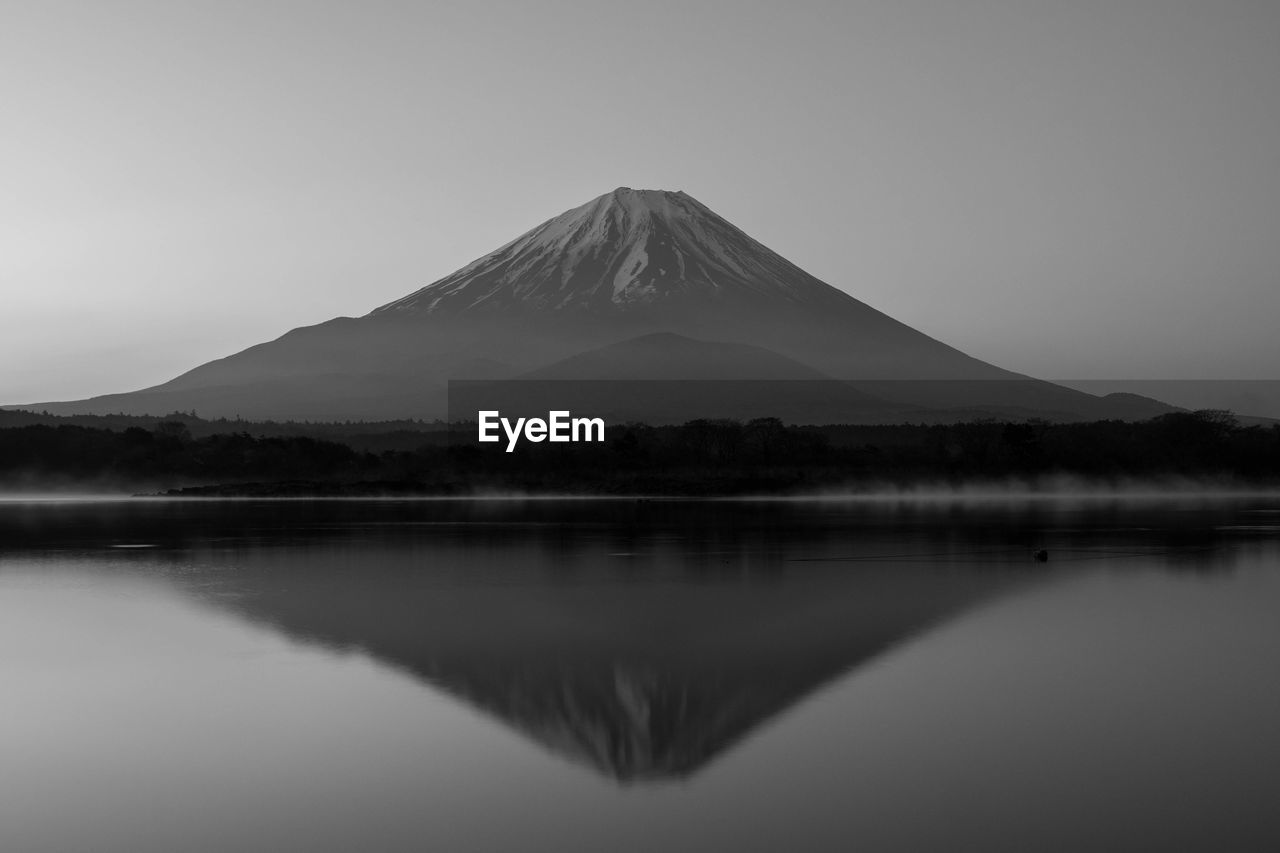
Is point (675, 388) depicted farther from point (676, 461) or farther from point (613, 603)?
point (613, 603)

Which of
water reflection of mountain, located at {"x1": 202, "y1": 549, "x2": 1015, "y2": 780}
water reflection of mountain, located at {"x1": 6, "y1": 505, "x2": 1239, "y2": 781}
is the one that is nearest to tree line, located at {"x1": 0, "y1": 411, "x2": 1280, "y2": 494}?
water reflection of mountain, located at {"x1": 6, "y1": 505, "x2": 1239, "y2": 781}

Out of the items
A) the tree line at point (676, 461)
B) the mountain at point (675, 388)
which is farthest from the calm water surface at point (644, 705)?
the mountain at point (675, 388)

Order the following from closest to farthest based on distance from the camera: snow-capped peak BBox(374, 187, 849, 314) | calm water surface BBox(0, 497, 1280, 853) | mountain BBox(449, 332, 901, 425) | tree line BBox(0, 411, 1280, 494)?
calm water surface BBox(0, 497, 1280, 853), tree line BBox(0, 411, 1280, 494), mountain BBox(449, 332, 901, 425), snow-capped peak BBox(374, 187, 849, 314)

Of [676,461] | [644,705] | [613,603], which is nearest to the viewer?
[644,705]

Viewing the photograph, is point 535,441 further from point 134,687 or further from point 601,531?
point 134,687

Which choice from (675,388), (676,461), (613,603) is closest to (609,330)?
(675,388)

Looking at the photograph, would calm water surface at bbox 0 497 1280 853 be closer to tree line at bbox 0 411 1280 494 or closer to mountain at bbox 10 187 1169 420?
tree line at bbox 0 411 1280 494
